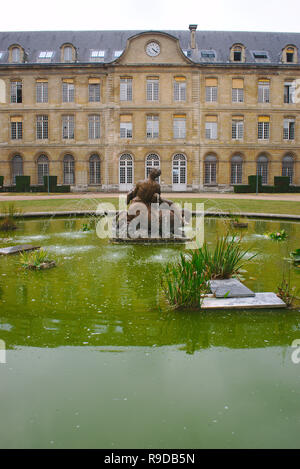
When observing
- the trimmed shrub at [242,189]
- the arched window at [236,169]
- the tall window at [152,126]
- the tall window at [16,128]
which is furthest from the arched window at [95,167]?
the trimmed shrub at [242,189]

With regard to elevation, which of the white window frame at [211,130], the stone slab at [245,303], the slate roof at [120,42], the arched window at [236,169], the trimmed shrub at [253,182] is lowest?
the stone slab at [245,303]

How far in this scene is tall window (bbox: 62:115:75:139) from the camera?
34281 mm

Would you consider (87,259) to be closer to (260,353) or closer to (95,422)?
(260,353)

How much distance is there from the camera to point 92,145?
34.3 metres

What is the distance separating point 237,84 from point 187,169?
7.45 m

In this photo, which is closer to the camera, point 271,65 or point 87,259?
point 87,259

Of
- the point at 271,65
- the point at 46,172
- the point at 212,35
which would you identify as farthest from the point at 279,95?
the point at 46,172

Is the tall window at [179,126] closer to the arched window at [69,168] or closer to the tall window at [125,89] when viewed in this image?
the tall window at [125,89]

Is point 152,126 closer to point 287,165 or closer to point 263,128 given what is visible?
point 263,128

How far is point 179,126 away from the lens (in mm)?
33906

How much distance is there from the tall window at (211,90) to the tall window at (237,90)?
1.40 meters

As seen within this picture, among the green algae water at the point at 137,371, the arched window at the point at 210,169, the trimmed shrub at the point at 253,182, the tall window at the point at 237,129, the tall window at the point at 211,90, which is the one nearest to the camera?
the green algae water at the point at 137,371

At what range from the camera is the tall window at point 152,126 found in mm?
33688
